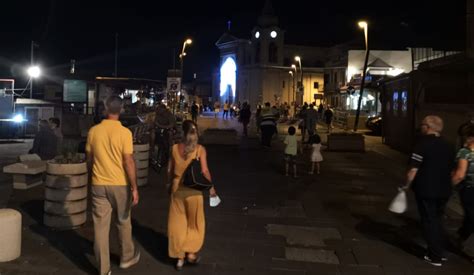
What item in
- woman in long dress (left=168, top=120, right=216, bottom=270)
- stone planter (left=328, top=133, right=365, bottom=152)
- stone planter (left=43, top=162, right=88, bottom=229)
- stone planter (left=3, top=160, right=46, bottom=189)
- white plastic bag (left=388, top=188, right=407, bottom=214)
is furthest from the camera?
stone planter (left=328, top=133, right=365, bottom=152)

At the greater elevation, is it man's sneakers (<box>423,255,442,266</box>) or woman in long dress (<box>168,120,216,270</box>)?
woman in long dress (<box>168,120,216,270</box>)

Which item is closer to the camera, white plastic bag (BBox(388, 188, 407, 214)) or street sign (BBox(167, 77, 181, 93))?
white plastic bag (BBox(388, 188, 407, 214))

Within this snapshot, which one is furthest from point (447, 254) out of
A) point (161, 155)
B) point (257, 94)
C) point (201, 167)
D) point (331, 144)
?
point (257, 94)

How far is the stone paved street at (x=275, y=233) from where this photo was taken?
6367 millimetres

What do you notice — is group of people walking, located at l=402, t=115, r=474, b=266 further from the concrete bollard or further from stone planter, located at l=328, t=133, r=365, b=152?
stone planter, located at l=328, t=133, r=365, b=152

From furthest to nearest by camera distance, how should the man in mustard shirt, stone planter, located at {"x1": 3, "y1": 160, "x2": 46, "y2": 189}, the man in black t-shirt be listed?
stone planter, located at {"x1": 3, "y1": 160, "x2": 46, "y2": 189} < the man in black t-shirt < the man in mustard shirt

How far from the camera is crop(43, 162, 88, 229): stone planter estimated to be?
770cm

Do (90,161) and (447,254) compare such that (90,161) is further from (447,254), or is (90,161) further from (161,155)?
(161,155)

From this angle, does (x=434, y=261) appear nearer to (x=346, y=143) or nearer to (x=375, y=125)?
(x=346, y=143)

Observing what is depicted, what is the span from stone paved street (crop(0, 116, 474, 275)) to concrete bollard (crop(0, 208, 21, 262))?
5.0 inches

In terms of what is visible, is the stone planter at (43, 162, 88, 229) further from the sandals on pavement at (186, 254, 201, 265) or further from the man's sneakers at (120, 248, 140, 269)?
the sandals on pavement at (186, 254, 201, 265)

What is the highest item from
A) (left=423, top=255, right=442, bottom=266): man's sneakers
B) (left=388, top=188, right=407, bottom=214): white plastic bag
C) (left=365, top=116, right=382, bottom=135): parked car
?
(left=365, top=116, right=382, bottom=135): parked car

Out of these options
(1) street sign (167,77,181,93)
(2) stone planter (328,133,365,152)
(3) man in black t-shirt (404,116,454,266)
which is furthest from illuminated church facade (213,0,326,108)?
(3) man in black t-shirt (404,116,454,266)

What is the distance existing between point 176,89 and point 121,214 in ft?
53.2
